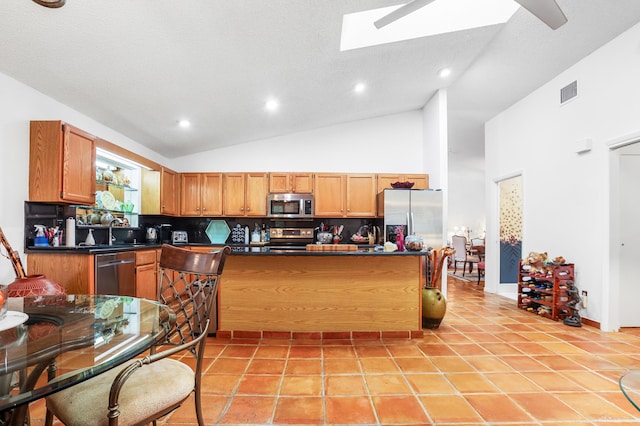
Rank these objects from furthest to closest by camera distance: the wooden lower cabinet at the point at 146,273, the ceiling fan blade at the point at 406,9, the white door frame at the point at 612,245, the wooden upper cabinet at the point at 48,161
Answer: the wooden lower cabinet at the point at 146,273 < the white door frame at the point at 612,245 < the wooden upper cabinet at the point at 48,161 < the ceiling fan blade at the point at 406,9

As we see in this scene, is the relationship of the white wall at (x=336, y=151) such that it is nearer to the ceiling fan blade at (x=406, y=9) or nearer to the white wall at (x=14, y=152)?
the white wall at (x=14, y=152)

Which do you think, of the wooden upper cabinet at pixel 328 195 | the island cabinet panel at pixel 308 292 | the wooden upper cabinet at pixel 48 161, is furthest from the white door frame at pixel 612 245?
the wooden upper cabinet at pixel 48 161

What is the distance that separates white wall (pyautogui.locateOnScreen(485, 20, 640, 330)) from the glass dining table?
14.8 feet

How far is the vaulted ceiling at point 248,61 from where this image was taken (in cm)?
232

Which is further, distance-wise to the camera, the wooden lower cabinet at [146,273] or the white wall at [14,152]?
the wooden lower cabinet at [146,273]

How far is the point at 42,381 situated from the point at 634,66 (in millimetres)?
5041

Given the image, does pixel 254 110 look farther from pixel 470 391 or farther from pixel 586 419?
pixel 586 419

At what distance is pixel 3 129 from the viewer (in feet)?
8.86

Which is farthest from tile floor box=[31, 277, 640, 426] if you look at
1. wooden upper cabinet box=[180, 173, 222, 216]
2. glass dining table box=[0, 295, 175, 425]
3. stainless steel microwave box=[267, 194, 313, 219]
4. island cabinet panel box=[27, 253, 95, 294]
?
wooden upper cabinet box=[180, 173, 222, 216]

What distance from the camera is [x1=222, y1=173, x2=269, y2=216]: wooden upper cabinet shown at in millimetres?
5414

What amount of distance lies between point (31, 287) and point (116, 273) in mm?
984

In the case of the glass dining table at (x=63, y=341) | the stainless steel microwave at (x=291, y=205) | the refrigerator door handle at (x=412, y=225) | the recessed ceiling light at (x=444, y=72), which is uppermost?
the recessed ceiling light at (x=444, y=72)

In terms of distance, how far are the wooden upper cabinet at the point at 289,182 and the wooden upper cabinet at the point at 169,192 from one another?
63.7 inches

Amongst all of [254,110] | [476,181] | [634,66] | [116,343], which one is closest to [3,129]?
[254,110]
